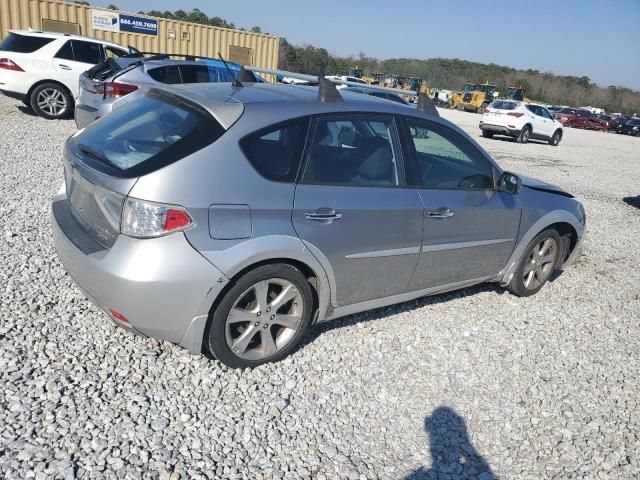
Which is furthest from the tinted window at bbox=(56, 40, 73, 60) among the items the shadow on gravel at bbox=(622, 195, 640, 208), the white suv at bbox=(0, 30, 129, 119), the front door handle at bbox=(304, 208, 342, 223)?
the shadow on gravel at bbox=(622, 195, 640, 208)

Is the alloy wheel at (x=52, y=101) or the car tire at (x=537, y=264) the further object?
the alloy wheel at (x=52, y=101)

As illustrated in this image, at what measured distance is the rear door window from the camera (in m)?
11.6

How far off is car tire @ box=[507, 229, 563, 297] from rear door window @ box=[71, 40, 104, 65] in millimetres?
10674

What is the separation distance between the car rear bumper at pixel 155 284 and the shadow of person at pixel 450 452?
140cm

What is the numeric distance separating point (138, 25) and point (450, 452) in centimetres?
2251

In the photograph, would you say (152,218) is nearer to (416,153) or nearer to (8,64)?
(416,153)

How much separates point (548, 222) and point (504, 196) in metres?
0.71

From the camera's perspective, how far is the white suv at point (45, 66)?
429 inches

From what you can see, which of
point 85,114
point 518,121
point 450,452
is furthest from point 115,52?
point 518,121

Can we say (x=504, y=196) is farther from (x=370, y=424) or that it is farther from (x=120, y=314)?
(x=120, y=314)

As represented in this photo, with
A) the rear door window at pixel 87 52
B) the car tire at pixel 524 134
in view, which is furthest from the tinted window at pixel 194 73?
the car tire at pixel 524 134

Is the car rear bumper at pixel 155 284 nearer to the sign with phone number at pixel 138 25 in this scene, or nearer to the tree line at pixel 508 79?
the sign with phone number at pixel 138 25

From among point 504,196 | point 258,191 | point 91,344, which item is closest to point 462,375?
point 504,196

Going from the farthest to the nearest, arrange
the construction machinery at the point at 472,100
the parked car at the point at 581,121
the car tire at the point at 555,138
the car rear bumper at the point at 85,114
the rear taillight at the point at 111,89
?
the construction machinery at the point at 472,100 < the parked car at the point at 581,121 < the car tire at the point at 555,138 < the rear taillight at the point at 111,89 < the car rear bumper at the point at 85,114
